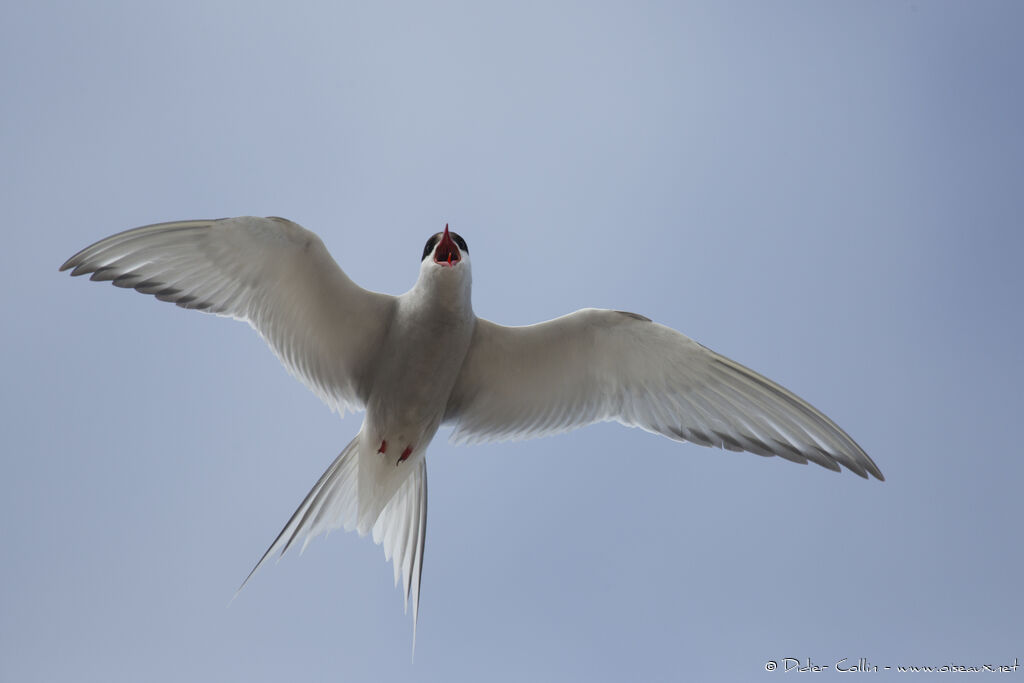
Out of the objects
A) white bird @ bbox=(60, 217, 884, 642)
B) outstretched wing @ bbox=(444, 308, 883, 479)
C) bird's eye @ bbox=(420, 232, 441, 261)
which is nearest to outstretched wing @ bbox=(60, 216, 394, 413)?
white bird @ bbox=(60, 217, 884, 642)

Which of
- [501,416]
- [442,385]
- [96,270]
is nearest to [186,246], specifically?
[96,270]

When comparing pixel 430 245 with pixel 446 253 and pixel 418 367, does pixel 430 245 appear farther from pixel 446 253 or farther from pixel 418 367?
pixel 418 367

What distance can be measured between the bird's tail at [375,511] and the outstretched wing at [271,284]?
0.34 metres

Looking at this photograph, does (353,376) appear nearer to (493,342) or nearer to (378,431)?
(378,431)

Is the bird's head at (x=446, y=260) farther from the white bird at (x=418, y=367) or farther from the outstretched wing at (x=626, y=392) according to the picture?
the outstretched wing at (x=626, y=392)

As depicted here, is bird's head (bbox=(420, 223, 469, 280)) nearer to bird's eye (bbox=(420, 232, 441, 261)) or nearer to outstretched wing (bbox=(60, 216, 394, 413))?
bird's eye (bbox=(420, 232, 441, 261))

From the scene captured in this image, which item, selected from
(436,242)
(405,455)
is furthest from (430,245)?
(405,455)

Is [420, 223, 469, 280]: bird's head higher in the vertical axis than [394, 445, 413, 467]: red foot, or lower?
higher

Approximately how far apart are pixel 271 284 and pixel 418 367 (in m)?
0.80

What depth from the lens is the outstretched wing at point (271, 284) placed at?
11.8ft

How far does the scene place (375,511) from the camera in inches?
158

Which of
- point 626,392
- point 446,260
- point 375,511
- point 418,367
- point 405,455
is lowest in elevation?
point 375,511

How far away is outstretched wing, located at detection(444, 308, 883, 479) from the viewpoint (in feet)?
12.4

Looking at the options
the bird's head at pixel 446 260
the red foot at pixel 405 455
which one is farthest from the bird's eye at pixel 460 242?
the red foot at pixel 405 455
